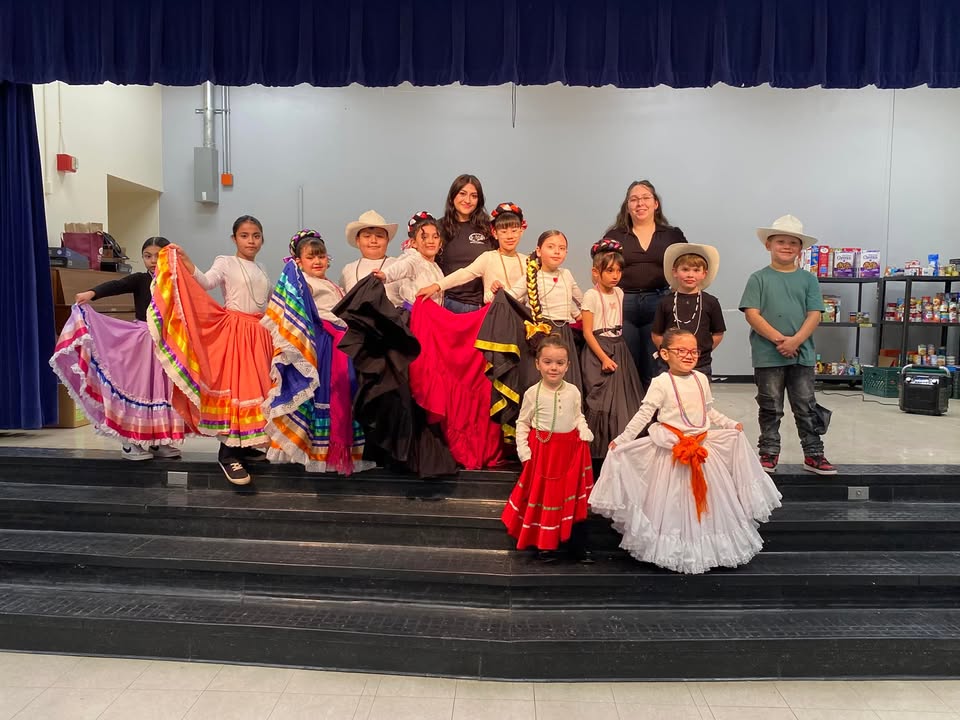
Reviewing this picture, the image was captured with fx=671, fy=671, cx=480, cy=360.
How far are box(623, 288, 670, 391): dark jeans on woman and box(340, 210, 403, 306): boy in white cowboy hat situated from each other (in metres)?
1.26

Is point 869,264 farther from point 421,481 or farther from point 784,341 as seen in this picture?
point 421,481

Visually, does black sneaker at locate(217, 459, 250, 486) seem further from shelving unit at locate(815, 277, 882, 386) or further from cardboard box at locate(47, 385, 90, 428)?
shelving unit at locate(815, 277, 882, 386)

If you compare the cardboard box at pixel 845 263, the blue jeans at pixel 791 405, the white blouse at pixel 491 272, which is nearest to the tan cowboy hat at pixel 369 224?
the white blouse at pixel 491 272

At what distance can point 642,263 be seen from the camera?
365 cm

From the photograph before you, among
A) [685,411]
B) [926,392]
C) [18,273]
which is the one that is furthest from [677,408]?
[926,392]

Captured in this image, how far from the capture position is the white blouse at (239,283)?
3662mm

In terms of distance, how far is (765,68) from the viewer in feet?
12.8

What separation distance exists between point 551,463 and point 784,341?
153cm

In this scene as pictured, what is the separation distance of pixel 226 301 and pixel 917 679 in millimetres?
3564

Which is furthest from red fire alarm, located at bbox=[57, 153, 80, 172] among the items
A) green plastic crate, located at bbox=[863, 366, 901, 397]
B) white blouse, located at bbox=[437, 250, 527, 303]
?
green plastic crate, located at bbox=[863, 366, 901, 397]

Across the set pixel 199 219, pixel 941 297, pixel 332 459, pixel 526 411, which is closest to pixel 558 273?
pixel 526 411

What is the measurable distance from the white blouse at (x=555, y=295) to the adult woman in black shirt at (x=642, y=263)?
1.26 ft

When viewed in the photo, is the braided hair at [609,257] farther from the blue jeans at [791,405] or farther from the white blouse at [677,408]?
the blue jeans at [791,405]

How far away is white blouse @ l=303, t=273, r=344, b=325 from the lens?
3453 millimetres
